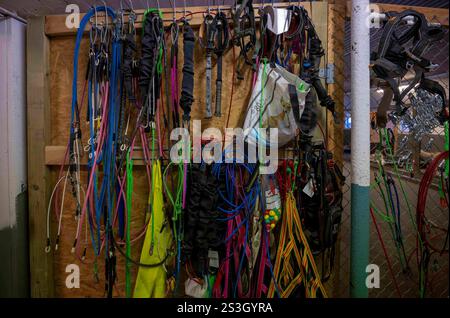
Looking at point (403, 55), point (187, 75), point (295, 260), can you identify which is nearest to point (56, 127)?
point (187, 75)

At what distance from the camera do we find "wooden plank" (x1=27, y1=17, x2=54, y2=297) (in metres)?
1.71

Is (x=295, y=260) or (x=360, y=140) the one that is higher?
(x=360, y=140)

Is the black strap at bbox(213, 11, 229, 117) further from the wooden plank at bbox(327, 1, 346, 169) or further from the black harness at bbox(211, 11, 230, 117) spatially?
the wooden plank at bbox(327, 1, 346, 169)

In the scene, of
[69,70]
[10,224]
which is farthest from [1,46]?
[10,224]

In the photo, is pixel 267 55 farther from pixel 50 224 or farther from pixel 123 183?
pixel 50 224

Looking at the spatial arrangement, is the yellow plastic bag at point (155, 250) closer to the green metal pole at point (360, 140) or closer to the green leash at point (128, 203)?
the green leash at point (128, 203)

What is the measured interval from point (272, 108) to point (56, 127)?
1.67 metres

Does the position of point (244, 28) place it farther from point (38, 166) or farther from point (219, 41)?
point (38, 166)

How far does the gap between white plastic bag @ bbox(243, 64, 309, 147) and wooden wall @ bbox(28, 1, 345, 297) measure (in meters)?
0.17

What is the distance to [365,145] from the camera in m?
1.24

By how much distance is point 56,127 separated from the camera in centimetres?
178

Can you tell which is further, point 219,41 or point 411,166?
point 411,166

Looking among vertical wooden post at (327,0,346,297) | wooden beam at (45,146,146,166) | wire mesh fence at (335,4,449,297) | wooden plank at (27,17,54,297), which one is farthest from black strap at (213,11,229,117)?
wooden plank at (27,17,54,297)
